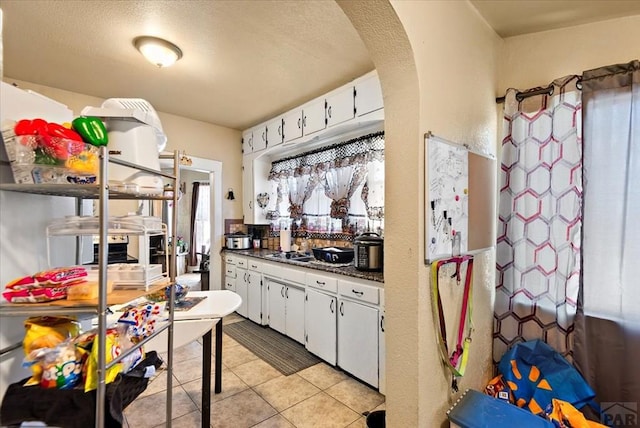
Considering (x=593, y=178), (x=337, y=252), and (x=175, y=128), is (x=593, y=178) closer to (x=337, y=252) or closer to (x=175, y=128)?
(x=337, y=252)

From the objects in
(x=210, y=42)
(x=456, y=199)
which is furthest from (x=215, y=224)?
(x=456, y=199)

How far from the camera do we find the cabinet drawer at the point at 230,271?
155 inches

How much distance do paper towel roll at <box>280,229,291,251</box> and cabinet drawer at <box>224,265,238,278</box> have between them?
0.68 metres

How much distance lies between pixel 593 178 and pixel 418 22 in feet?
4.42

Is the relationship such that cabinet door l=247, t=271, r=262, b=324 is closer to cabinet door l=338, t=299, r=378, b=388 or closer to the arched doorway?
cabinet door l=338, t=299, r=378, b=388

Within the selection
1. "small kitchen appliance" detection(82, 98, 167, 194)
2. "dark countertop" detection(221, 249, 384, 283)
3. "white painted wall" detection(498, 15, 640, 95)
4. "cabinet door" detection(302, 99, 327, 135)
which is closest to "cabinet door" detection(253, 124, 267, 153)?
"cabinet door" detection(302, 99, 327, 135)

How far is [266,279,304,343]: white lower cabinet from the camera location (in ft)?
9.68

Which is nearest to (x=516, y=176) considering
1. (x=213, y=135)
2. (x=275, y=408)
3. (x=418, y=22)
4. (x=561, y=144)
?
(x=561, y=144)

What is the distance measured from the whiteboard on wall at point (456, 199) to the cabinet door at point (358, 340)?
0.91m

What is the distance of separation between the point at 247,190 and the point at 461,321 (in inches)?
131

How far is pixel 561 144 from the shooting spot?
184cm

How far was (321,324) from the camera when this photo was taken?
2680 millimetres

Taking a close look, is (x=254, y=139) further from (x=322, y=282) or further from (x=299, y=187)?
(x=322, y=282)

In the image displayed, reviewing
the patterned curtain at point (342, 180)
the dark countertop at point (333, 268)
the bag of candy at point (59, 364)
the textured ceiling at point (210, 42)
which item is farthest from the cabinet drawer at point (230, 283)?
the bag of candy at point (59, 364)
